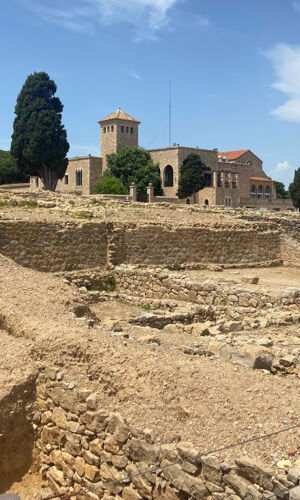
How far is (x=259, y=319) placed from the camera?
11156 millimetres

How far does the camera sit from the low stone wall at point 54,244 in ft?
50.1

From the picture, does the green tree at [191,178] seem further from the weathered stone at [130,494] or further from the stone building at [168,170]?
the weathered stone at [130,494]

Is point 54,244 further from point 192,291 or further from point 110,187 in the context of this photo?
point 110,187

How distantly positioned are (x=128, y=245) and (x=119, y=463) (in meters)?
12.2

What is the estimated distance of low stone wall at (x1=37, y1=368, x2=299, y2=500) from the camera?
4602 millimetres

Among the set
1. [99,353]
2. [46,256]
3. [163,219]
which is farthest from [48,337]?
[163,219]

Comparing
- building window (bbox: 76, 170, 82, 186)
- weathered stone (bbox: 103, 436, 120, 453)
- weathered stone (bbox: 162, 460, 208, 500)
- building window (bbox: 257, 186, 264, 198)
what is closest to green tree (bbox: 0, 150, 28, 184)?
building window (bbox: 76, 170, 82, 186)

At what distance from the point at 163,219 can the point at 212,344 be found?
12.5 meters

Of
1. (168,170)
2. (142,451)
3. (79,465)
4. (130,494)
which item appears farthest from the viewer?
(168,170)

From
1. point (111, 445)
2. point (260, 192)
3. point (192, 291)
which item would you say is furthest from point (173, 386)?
point (260, 192)

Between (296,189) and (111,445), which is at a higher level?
(296,189)

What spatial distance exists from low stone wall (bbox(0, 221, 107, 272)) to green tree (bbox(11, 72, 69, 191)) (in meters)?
27.9

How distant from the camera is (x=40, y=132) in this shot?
42781 mm

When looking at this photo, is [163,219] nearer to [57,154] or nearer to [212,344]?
[212,344]
